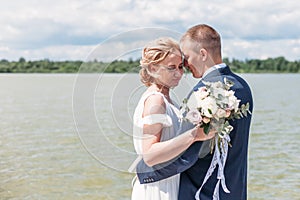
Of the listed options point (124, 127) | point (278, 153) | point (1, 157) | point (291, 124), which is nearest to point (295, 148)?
point (278, 153)

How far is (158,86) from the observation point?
3178 mm

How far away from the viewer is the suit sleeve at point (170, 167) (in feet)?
10.1

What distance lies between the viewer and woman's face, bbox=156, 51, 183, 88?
3088mm

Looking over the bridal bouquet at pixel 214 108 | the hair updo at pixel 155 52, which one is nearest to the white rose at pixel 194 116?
the bridal bouquet at pixel 214 108

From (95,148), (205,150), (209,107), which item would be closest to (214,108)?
(209,107)

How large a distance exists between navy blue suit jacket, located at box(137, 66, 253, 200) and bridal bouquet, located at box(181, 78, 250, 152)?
103 mm

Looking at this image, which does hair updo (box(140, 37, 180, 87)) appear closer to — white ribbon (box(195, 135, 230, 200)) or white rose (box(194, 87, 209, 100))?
white rose (box(194, 87, 209, 100))

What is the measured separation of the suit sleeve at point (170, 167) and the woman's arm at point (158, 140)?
6cm

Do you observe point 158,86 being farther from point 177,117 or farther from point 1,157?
point 1,157

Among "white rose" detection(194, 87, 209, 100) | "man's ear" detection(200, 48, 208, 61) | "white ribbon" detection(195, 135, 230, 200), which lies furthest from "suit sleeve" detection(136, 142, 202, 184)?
"man's ear" detection(200, 48, 208, 61)

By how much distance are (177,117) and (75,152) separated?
10.3 metres

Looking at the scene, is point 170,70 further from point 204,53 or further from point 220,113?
point 220,113

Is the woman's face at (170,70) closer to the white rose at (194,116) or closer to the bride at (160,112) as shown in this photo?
the bride at (160,112)

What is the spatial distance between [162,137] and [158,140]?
4cm
